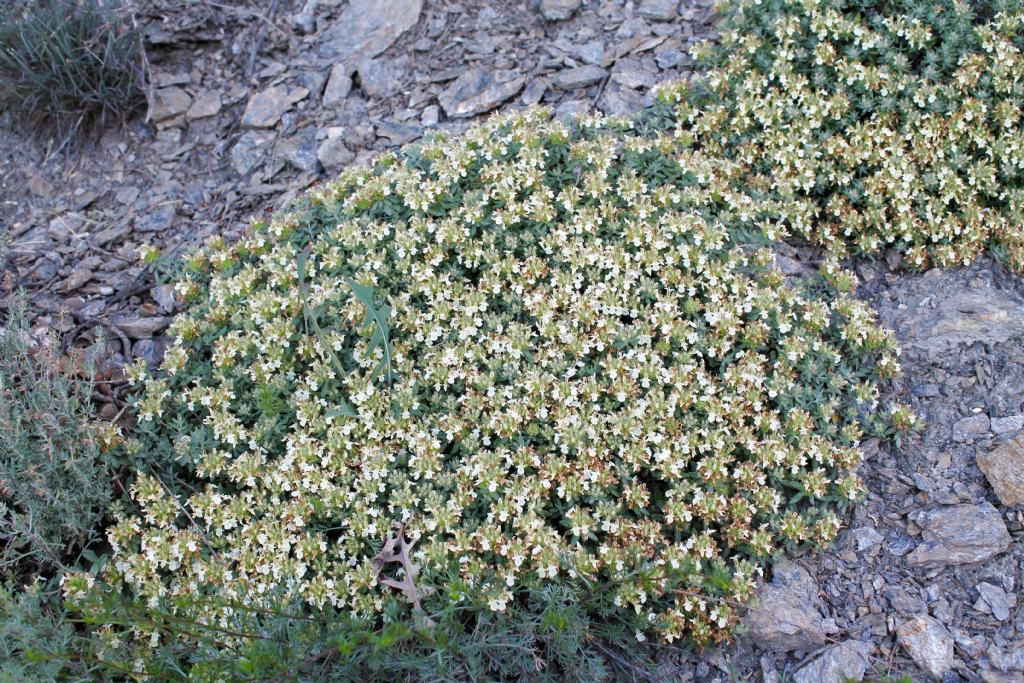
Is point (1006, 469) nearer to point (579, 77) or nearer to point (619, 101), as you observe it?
point (619, 101)

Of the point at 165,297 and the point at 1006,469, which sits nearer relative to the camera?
the point at 1006,469

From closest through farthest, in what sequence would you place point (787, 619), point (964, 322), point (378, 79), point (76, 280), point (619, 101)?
point (787, 619) < point (964, 322) < point (76, 280) < point (619, 101) < point (378, 79)

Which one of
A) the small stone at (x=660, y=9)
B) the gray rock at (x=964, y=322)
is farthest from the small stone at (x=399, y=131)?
the gray rock at (x=964, y=322)

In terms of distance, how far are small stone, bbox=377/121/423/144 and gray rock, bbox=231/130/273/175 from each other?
0.81 metres

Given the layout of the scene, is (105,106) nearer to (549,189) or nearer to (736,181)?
(549,189)

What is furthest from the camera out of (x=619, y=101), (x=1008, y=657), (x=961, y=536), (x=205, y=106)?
(x=205, y=106)

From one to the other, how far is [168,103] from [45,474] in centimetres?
341

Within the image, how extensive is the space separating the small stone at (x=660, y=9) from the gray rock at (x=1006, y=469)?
353 cm

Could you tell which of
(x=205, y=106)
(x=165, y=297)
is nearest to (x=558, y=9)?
(x=205, y=106)

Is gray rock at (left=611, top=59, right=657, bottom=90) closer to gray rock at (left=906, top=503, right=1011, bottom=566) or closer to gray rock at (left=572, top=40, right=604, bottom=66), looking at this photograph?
gray rock at (left=572, top=40, right=604, bottom=66)

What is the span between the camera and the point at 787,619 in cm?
345

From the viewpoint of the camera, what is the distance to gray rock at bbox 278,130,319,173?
5.66 metres

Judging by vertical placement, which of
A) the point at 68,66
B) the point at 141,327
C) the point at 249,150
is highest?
the point at 68,66

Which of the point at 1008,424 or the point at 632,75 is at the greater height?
the point at 632,75
